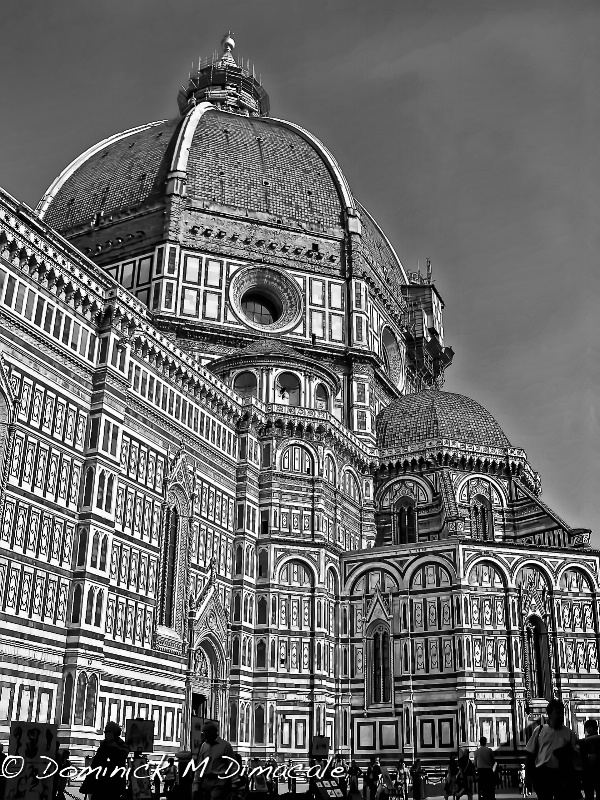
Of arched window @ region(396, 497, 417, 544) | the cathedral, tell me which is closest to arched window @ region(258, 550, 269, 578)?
the cathedral

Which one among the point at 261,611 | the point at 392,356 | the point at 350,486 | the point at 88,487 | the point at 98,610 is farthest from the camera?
the point at 392,356

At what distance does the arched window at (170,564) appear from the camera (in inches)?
1329

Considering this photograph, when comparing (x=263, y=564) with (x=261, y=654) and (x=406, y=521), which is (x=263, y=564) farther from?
(x=406, y=521)

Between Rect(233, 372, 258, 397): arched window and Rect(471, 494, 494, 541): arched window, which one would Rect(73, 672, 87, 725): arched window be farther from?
Rect(471, 494, 494, 541): arched window

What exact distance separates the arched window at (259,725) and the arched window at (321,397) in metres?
15.6

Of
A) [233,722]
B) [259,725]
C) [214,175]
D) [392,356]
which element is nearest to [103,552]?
[233,722]

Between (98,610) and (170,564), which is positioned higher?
(170,564)

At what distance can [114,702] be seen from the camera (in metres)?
29.1

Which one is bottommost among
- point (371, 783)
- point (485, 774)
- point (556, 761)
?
point (371, 783)

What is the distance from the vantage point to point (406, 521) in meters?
47.3

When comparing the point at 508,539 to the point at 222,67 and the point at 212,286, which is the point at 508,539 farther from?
the point at 222,67

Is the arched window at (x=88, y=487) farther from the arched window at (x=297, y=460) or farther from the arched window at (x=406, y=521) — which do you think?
the arched window at (x=406, y=521)

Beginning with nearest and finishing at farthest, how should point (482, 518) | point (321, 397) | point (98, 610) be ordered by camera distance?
1. point (98, 610)
2. point (321, 397)
3. point (482, 518)

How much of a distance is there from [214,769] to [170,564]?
81.3 feet
